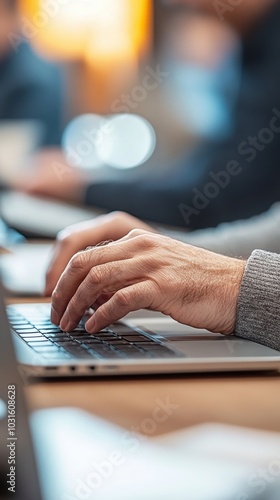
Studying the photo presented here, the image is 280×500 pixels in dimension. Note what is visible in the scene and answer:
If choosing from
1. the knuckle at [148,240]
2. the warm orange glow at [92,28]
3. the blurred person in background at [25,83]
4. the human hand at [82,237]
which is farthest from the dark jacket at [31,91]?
the knuckle at [148,240]

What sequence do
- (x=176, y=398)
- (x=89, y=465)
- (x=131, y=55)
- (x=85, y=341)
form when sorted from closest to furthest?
(x=89, y=465) → (x=176, y=398) → (x=85, y=341) → (x=131, y=55)

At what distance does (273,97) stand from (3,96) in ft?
4.85

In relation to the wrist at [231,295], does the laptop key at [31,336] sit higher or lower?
lower

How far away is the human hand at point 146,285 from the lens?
0.72 m

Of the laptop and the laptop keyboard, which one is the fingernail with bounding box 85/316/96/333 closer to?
the laptop keyboard

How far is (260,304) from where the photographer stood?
29.7 inches

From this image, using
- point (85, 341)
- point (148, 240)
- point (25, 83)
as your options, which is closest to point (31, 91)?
point (25, 83)

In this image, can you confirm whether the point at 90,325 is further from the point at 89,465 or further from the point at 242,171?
the point at 242,171

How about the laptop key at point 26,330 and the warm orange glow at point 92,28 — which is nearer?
the laptop key at point 26,330

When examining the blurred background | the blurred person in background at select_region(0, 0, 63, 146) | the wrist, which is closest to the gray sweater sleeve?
the wrist

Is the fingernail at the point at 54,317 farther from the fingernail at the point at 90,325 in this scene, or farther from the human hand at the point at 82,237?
the human hand at the point at 82,237

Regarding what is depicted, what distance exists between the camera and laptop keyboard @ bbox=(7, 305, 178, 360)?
629mm

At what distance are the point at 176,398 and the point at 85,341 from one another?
0.14 m

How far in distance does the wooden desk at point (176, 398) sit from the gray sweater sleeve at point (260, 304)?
0.34 ft
